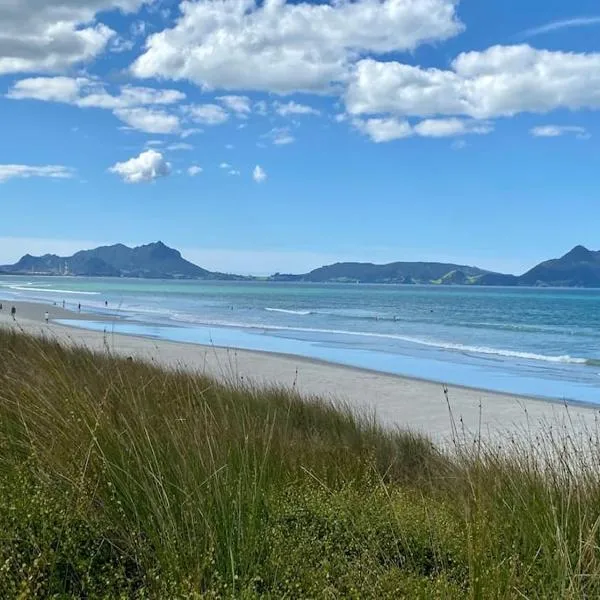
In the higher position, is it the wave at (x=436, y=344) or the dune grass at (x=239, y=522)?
the dune grass at (x=239, y=522)

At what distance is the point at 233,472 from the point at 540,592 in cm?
158

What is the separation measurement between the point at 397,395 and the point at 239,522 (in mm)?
11862

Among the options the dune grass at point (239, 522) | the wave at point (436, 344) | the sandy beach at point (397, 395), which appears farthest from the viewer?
the wave at point (436, 344)

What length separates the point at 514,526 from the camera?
376cm

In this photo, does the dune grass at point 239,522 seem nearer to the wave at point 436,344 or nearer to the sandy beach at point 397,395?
the sandy beach at point 397,395

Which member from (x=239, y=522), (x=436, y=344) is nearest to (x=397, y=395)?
(x=239, y=522)

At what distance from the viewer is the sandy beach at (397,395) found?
10977 mm

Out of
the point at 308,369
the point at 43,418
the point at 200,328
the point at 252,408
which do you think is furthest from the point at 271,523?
the point at 200,328

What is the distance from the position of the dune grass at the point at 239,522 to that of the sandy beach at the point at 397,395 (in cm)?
411

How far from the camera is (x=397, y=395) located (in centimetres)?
1483

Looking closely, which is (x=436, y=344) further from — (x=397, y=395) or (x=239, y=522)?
(x=239, y=522)

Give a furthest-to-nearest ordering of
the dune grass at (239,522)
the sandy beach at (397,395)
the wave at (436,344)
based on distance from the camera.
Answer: the wave at (436,344)
the sandy beach at (397,395)
the dune grass at (239,522)

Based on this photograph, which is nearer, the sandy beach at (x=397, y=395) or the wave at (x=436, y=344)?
the sandy beach at (x=397, y=395)

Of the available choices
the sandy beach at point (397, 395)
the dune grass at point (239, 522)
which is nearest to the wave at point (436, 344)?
the sandy beach at point (397, 395)
